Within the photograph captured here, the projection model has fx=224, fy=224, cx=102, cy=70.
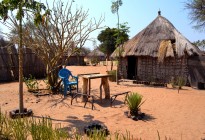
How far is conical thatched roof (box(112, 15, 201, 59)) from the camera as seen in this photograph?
11.9 meters

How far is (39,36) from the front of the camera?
948cm

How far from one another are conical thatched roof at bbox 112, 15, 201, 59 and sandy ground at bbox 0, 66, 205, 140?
380cm

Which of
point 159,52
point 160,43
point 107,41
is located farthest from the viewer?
point 107,41

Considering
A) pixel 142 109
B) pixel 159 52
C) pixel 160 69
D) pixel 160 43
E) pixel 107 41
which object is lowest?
pixel 142 109

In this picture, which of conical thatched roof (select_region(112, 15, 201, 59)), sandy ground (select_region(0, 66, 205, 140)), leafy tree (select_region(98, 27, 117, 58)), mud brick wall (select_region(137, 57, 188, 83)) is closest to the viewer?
sandy ground (select_region(0, 66, 205, 140))

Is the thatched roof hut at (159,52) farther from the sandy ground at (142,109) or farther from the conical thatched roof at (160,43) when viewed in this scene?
the sandy ground at (142,109)

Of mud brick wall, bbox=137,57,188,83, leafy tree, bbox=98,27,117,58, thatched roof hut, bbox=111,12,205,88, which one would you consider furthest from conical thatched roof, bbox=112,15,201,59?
leafy tree, bbox=98,27,117,58

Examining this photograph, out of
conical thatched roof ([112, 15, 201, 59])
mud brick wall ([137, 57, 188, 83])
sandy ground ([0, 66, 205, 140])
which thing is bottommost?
sandy ground ([0, 66, 205, 140])

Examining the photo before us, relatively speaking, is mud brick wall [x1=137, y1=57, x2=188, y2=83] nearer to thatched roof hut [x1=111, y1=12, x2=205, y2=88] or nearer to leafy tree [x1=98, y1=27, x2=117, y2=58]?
thatched roof hut [x1=111, y1=12, x2=205, y2=88]

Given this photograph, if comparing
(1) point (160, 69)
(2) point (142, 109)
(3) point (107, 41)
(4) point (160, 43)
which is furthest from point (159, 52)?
(3) point (107, 41)

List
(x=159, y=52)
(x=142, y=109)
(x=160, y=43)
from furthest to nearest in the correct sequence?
(x=160, y=43), (x=159, y=52), (x=142, y=109)

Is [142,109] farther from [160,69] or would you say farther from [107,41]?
[107,41]

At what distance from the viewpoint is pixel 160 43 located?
42.3 feet

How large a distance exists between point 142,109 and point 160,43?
6963 mm
